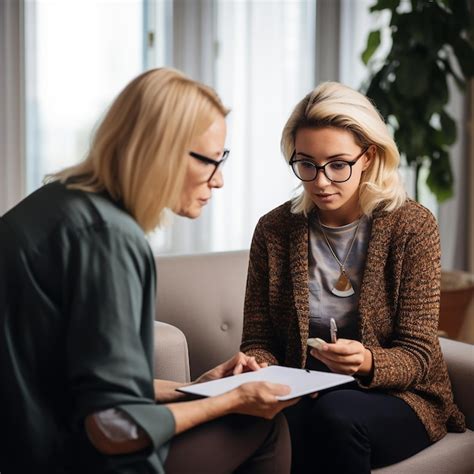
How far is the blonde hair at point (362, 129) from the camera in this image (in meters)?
1.88

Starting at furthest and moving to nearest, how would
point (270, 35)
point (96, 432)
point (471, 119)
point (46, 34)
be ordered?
point (471, 119)
point (270, 35)
point (46, 34)
point (96, 432)

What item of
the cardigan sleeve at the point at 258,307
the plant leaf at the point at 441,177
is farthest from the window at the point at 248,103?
the cardigan sleeve at the point at 258,307

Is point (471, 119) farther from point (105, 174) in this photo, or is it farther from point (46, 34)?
point (105, 174)

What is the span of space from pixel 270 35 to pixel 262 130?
469 mm

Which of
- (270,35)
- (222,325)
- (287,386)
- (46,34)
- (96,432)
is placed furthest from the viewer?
(270,35)

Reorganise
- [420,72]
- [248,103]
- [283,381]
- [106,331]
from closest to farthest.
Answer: [106,331]
[283,381]
[420,72]
[248,103]

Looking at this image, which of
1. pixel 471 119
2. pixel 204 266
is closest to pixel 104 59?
pixel 204 266

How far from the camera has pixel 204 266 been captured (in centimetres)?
231

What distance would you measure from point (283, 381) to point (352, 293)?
16.8 inches

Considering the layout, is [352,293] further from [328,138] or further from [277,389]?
[277,389]

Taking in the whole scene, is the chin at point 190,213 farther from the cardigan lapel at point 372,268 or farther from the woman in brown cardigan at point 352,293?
the cardigan lapel at point 372,268

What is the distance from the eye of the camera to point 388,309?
1.90m

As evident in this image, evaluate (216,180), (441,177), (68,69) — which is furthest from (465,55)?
(216,180)

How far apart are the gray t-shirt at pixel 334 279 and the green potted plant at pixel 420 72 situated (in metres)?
1.66
